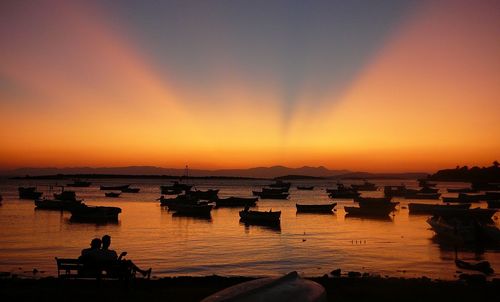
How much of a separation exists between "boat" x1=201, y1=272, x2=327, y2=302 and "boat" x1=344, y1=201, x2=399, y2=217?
179ft

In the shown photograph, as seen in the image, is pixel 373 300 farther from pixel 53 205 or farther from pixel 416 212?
pixel 53 205

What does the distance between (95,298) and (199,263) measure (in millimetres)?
12810

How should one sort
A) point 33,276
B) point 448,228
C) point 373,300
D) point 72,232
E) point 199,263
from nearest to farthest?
point 373,300 → point 33,276 → point 199,263 → point 448,228 → point 72,232

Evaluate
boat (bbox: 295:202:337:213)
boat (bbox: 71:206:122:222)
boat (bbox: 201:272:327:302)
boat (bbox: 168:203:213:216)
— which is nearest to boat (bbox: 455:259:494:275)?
boat (bbox: 201:272:327:302)

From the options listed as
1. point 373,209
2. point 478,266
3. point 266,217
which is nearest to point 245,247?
point 478,266

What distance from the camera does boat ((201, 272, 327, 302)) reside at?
953cm

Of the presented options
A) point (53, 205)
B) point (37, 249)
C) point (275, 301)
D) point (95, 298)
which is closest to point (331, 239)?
point (37, 249)

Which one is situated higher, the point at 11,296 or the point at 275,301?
the point at 275,301

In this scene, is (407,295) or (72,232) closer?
(407,295)

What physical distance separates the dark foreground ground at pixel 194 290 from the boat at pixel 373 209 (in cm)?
4493

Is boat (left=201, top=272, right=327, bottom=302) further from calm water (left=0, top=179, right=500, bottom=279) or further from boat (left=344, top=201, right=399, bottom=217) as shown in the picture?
boat (left=344, top=201, right=399, bottom=217)

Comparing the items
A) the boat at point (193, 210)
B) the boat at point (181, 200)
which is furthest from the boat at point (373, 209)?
the boat at point (181, 200)

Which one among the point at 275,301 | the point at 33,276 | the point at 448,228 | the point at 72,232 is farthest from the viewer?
the point at 72,232

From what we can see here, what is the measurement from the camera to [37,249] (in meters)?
31.5
